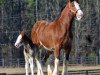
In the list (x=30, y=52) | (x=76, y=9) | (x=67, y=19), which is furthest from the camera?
(x=30, y=52)

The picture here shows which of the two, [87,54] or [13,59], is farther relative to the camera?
[87,54]

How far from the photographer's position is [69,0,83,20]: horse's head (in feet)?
25.4

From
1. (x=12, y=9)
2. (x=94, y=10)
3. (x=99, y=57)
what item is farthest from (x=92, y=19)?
(x=12, y=9)

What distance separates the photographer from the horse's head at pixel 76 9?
7754mm

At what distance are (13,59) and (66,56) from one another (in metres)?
28.3

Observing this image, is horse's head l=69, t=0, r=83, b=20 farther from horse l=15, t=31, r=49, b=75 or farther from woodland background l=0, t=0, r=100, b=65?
woodland background l=0, t=0, r=100, b=65

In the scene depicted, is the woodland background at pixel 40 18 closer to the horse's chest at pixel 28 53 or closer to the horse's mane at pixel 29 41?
the horse's mane at pixel 29 41

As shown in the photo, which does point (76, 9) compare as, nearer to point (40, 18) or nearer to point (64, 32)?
point (64, 32)

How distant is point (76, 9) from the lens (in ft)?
25.9

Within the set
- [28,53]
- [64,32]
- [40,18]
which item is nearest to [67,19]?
[64,32]

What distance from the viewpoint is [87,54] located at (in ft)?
131

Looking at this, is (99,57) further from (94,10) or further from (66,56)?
(66,56)

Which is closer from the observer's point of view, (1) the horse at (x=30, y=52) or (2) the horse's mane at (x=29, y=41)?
(1) the horse at (x=30, y=52)

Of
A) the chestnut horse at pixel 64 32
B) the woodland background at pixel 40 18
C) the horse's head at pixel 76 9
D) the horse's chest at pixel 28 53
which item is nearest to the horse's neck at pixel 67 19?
the chestnut horse at pixel 64 32
